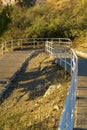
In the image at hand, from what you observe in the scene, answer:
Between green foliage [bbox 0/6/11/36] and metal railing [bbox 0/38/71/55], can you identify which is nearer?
green foliage [bbox 0/6/11/36]

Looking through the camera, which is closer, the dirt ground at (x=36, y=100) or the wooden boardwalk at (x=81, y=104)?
the wooden boardwalk at (x=81, y=104)

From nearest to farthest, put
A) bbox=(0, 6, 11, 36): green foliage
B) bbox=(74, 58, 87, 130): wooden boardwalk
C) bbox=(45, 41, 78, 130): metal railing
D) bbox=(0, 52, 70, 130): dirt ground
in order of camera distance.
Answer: bbox=(45, 41, 78, 130): metal railing, bbox=(74, 58, 87, 130): wooden boardwalk, bbox=(0, 52, 70, 130): dirt ground, bbox=(0, 6, 11, 36): green foliage

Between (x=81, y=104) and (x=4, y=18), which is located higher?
(x=4, y=18)

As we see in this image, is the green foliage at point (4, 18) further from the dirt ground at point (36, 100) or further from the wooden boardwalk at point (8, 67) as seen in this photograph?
the dirt ground at point (36, 100)

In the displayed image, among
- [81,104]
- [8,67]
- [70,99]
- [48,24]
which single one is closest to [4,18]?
[8,67]

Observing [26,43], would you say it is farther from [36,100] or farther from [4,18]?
[36,100]


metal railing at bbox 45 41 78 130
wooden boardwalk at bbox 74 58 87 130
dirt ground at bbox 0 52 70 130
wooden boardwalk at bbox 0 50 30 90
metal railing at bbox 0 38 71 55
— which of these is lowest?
metal railing at bbox 0 38 71 55

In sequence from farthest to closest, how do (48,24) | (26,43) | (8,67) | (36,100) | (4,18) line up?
(48,24)
(26,43)
(4,18)
(8,67)
(36,100)

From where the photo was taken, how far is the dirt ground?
1248 centimetres

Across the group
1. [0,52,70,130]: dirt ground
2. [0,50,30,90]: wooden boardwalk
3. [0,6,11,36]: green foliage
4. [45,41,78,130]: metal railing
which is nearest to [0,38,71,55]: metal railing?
[0,50,30,90]: wooden boardwalk

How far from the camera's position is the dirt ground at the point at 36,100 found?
1248 cm

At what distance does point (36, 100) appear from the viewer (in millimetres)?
17266

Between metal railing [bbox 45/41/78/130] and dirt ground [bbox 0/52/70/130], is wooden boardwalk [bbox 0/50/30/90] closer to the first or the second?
dirt ground [bbox 0/52/70/130]

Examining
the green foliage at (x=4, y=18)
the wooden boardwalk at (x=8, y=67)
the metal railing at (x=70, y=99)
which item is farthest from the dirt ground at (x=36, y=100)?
the green foliage at (x=4, y=18)
